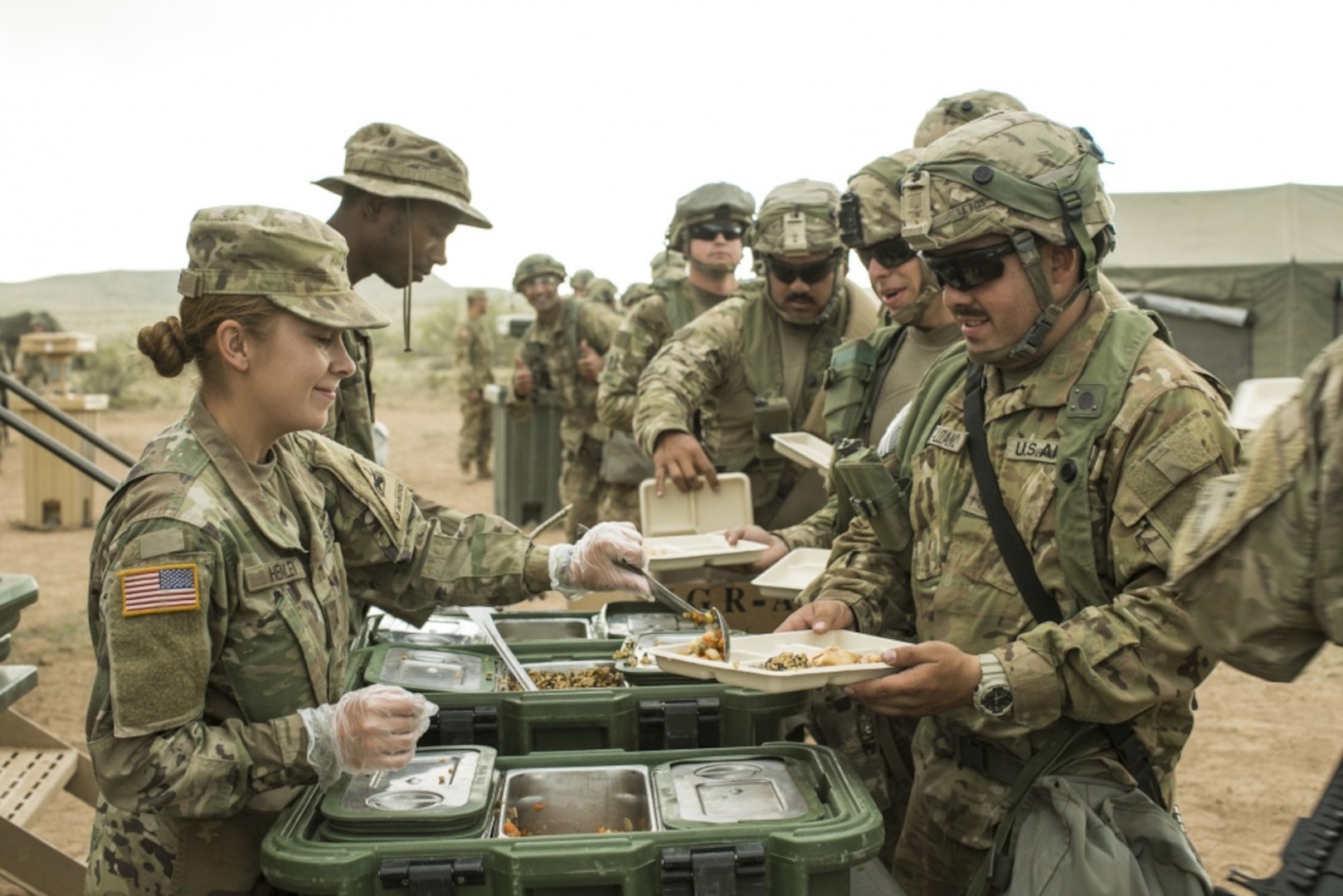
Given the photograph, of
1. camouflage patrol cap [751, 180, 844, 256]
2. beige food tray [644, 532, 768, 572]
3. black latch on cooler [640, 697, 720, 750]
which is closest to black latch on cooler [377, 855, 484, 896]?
black latch on cooler [640, 697, 720, 750]

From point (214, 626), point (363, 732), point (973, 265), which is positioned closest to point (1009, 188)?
point (973, 265)

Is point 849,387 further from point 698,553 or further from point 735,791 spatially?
point 735,791

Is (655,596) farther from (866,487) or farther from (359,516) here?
(359,516)

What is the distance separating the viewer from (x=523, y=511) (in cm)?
1294

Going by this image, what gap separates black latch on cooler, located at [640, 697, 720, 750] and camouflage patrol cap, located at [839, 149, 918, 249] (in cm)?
173

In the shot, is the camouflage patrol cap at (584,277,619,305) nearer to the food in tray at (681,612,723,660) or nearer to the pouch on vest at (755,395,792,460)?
the pouch on vest at (755,395,792,460)

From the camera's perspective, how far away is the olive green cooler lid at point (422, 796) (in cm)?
237

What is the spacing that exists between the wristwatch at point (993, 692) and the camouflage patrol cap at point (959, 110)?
2.80 m

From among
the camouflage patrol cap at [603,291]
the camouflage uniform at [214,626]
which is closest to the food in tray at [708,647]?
the camouflage uniform at [214,626]

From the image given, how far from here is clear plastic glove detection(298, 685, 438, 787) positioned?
239cm

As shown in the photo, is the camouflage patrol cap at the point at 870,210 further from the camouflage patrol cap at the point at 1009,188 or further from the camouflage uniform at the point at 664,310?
the camouflage uniform at the point at 664,310

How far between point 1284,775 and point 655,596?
4.52m

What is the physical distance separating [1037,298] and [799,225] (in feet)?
7.33

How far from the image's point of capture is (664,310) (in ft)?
23.3
